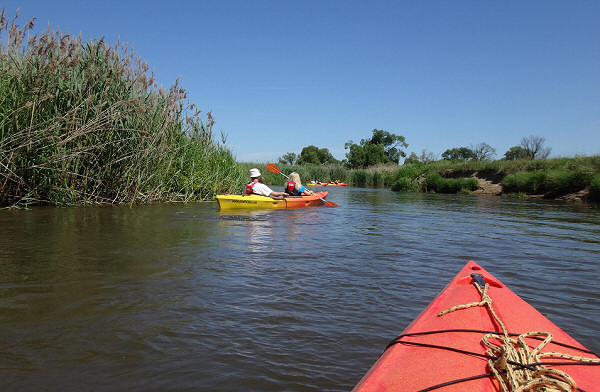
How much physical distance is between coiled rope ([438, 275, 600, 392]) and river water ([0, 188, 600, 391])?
31.7 inches

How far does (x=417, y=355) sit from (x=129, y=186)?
887 centimetres

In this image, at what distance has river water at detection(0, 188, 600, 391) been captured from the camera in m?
2.19

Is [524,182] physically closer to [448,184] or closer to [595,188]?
[595,188]

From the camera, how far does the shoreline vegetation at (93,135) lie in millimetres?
7145

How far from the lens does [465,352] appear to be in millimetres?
1651

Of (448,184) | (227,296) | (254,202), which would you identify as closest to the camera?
(227,296)

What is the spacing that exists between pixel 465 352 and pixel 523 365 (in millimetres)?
225

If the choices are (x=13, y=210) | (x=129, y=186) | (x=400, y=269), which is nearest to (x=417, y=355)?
(x=400, y=269)

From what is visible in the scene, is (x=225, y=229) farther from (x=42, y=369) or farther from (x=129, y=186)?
(x=42, y=369)

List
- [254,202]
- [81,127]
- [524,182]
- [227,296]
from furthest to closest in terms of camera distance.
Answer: [524,182] < [254,202] < [81,127] < [227,296]

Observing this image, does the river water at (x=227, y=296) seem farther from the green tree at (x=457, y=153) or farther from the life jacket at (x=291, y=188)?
the green tree at (x=457, y=153)

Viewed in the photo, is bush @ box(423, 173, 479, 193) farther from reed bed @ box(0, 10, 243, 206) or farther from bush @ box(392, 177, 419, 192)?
reed bed @ box(0, 10, 243, 206)

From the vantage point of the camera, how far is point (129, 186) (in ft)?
30.9

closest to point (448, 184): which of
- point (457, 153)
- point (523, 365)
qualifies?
point (523, 365)
